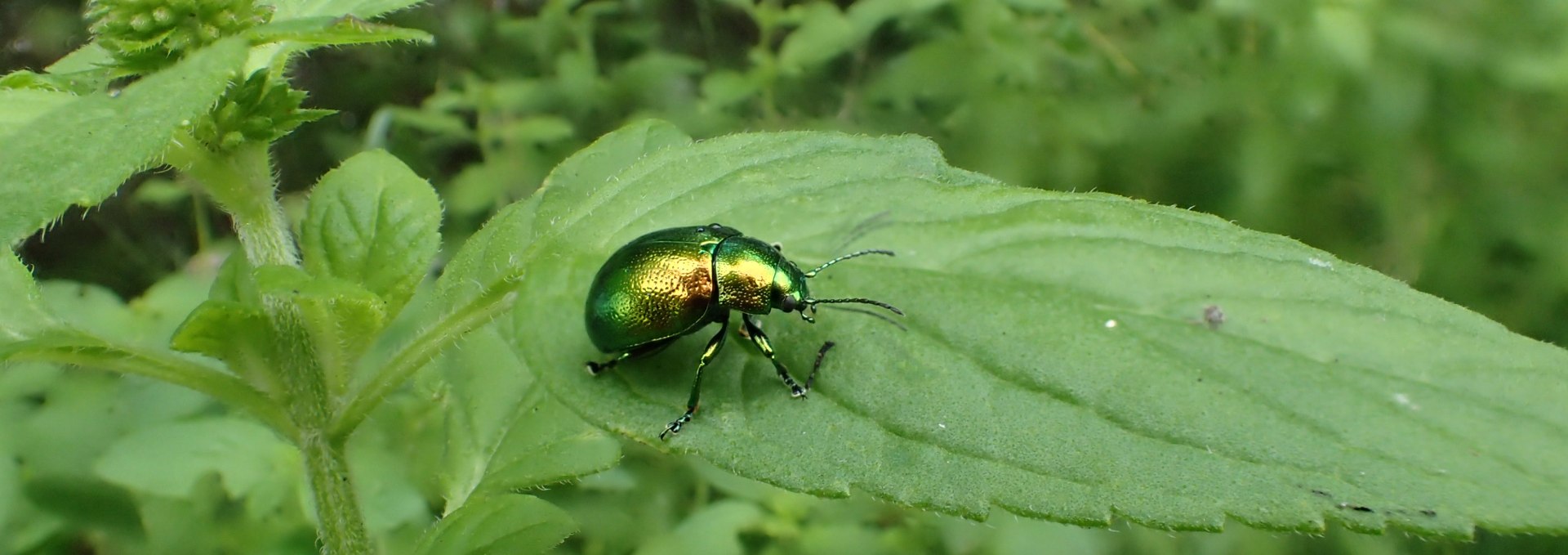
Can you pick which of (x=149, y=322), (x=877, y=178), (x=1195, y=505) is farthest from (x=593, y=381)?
(x=149, y=322)

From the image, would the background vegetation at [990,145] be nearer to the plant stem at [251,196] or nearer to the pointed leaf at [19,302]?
the pointed leaf at [19,302]

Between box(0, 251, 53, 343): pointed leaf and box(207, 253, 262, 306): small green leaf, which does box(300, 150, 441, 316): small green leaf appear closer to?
box(207, 253, 262, 306): small green leaf

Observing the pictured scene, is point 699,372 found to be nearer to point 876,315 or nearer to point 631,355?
point 631,355

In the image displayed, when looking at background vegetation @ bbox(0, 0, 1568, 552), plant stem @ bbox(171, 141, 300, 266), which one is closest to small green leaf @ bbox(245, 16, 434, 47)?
plant stem @ bbox(171, 141, 300, 266)

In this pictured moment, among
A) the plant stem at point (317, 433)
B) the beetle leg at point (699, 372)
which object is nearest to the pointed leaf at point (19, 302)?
the plant stem at point (317, 433)

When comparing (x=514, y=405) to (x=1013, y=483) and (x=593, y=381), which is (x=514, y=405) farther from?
(x=1013, y=483)

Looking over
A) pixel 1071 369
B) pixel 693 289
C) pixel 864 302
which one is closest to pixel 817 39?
pixel 693 289
